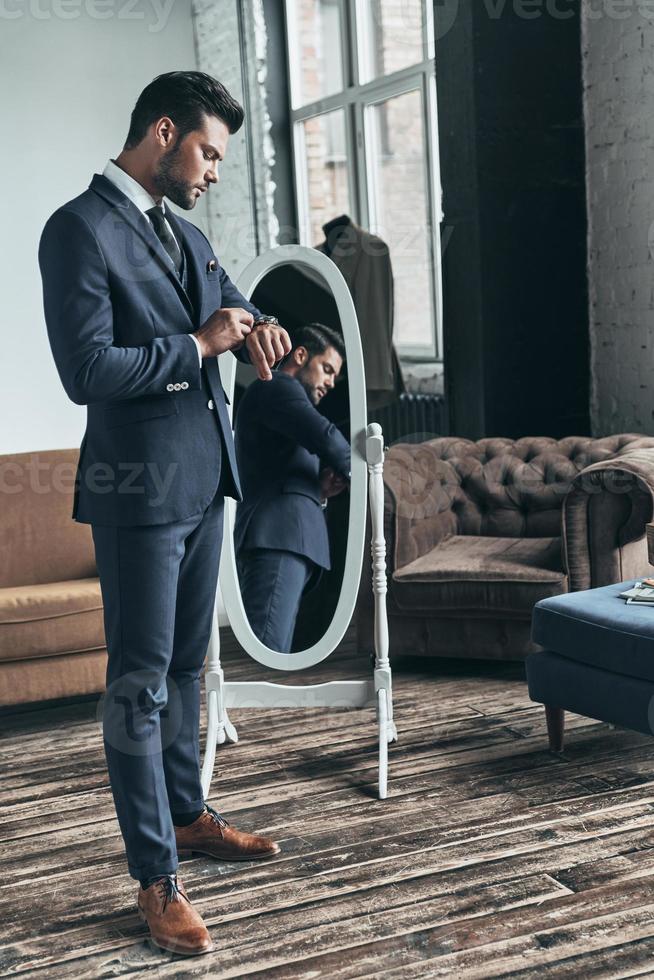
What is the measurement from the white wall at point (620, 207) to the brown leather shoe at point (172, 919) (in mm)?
2761

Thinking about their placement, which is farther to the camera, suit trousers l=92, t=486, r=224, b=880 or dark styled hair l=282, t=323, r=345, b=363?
dark styled hair l=282, t=323, r=345, b=363

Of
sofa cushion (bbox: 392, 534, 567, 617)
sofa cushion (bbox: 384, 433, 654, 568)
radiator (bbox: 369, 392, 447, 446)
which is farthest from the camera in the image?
radiator (bbox: 369, 392, 447, 446)

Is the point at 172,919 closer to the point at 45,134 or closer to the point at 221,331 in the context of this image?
the point at 221,331

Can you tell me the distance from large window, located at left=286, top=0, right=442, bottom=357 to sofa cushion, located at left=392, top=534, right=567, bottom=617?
5.68ft

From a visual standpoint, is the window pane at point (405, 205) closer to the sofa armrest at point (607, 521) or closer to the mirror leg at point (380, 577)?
the sofa armrest at point (607, 521)

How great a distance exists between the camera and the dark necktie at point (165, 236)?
1985 mm

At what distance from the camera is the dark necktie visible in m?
1.99

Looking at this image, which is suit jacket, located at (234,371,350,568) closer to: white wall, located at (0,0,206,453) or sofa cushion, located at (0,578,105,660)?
sofa cushion, located at (0,578,105,660)

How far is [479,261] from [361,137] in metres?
1.55

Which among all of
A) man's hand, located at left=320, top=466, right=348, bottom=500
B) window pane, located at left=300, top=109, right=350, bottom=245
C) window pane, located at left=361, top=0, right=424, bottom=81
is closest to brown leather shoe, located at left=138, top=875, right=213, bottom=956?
man's hand, located at left=320, top=466, right=348, bottom=500

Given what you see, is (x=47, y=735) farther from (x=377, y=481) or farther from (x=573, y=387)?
(x=573, y=387)

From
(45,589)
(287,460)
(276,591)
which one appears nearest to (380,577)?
(276,591)

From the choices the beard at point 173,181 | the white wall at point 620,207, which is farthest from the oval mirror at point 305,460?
the white wall at point 620,207

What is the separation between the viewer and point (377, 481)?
2695mm
